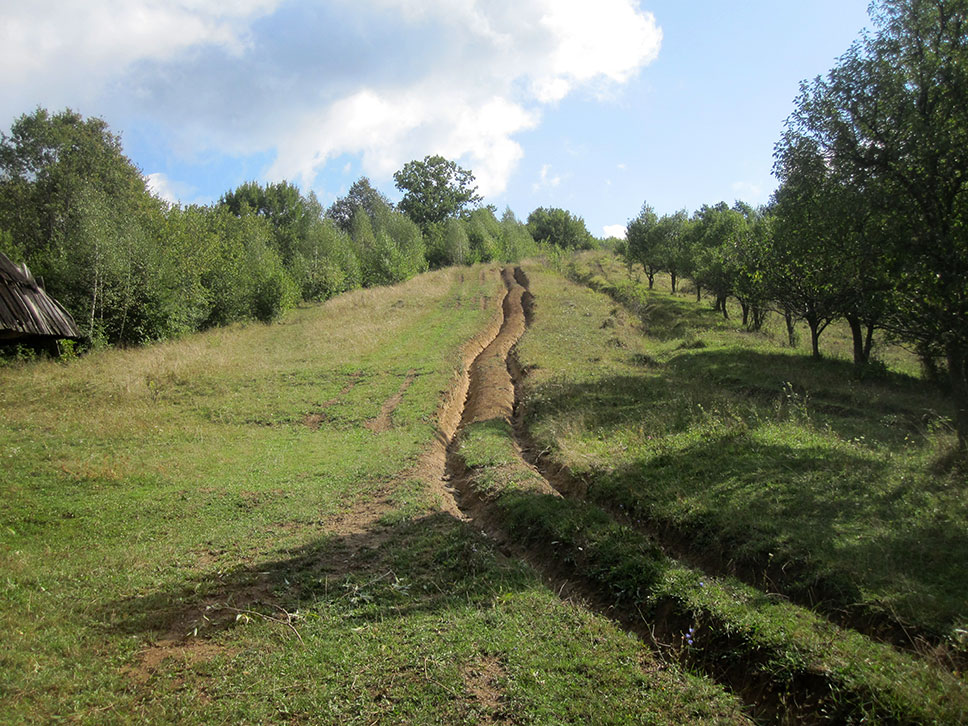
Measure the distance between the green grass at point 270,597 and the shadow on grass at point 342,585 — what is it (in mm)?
38

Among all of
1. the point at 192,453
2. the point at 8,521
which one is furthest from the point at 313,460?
the point at 8,521

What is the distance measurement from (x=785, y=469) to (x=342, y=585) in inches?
351

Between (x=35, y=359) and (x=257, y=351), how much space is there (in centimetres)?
1006

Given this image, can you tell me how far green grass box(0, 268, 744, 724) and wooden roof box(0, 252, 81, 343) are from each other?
9.59ft

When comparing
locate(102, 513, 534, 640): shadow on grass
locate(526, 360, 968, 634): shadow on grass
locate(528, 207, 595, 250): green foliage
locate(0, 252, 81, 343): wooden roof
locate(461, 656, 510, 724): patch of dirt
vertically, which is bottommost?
locate(102, 513, 534, 640): shadow on grass

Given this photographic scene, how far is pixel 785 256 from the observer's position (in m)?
28.4

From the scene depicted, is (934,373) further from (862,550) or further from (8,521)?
(8,521)

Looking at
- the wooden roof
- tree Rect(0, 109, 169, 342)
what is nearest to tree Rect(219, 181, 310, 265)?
tree Rect(0, 109, 169, 342)

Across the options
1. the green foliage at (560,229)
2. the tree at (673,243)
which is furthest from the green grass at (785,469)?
the green foliage at (560,229)

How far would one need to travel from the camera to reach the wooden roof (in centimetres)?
1886

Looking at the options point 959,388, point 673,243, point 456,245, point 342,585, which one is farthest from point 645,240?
point 342,585

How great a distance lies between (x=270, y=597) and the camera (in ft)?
26.9

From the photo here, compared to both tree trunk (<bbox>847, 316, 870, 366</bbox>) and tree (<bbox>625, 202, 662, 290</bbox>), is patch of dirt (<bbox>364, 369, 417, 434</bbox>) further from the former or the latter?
tree (<bbox>625, 202, 662, 290</bbox>)

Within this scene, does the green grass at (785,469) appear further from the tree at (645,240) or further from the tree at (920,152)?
the tree at (645,240)
